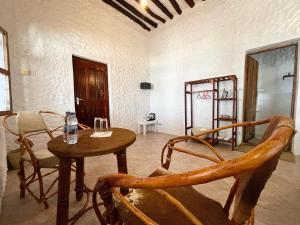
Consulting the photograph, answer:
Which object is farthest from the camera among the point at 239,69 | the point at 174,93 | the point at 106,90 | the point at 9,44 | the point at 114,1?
the point at 174,93

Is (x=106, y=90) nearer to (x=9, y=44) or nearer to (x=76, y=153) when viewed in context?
(x=9, y=44)

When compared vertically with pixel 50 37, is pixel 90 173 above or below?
below

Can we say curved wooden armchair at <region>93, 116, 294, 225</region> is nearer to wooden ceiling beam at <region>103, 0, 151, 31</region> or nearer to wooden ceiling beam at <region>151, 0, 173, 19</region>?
wooden ceiling beam at <region>151, 0, 173, 19</region>

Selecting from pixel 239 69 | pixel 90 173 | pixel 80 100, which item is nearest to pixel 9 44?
pixel 80 100

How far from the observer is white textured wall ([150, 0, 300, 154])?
2801 mm

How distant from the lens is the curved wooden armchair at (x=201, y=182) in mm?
377

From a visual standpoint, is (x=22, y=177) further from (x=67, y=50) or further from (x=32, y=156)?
(x=67, y=50)

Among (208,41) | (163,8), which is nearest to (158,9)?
(163,8)

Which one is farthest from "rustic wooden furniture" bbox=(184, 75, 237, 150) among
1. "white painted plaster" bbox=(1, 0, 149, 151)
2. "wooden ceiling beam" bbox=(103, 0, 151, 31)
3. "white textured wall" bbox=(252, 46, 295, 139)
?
"wooden ceiling beam" bbox=(103, 0, 151, 31)

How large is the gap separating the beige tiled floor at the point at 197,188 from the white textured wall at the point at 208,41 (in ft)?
4.39

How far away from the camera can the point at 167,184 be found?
0.44 m

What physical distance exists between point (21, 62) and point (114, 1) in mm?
2672

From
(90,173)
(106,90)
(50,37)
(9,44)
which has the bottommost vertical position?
(90,173)

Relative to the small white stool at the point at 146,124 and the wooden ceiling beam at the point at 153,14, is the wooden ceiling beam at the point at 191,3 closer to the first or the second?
the wooden ceiling beam at the point at 153,14
